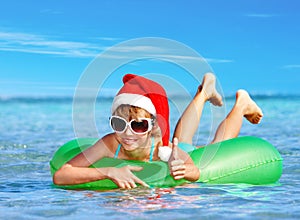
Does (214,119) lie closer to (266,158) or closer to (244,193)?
(266,158)

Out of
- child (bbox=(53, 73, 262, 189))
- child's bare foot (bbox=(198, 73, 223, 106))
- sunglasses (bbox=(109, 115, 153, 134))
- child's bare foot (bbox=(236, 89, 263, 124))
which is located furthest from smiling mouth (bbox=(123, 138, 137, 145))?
child's bare foot (bbox=(236, 89, 263, 124))

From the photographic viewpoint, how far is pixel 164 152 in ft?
15.0

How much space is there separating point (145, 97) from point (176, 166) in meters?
0.61

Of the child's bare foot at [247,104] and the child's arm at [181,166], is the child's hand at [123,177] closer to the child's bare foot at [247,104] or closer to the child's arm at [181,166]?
the child's arm at [181,166]

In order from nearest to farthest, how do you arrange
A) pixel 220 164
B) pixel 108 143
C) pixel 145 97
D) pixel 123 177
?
pixel 123 177 → pixel 145 97 → pixel 108 143 → pixel 220 164

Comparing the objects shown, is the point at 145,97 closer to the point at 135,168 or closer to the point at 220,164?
the point at 135,168

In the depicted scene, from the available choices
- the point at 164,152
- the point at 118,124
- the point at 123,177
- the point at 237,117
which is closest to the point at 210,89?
the point at 237,117

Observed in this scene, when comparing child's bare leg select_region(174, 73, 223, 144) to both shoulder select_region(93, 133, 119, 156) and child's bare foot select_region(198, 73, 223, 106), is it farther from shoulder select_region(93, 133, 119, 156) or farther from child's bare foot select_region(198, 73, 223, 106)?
shoulder select_region(93, 133, 119, 156)

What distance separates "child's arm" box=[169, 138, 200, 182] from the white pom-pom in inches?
2.9

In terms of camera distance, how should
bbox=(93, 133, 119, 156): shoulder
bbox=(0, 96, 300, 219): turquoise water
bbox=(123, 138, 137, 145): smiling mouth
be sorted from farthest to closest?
1. bbox=(93, 133, 119, 156): shoulder
2. bbox=(123, 138, 137, 145): smiling mouth
3. bbox=(0, 96, 300, 219): turquoise water

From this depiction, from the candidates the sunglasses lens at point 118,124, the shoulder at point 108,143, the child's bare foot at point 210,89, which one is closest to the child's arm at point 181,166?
the sunglasses lens at point 118,124

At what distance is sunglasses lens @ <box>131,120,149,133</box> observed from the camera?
4.41m

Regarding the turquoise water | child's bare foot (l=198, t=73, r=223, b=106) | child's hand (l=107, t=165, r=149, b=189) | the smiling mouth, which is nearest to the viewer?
the turquoise water

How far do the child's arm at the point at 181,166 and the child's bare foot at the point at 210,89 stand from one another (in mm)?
1351
